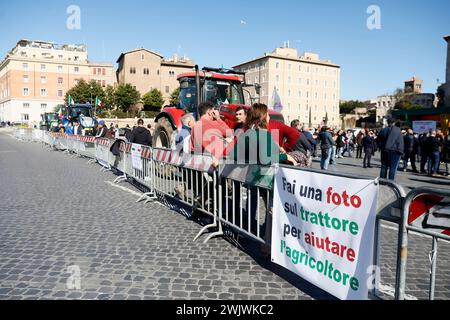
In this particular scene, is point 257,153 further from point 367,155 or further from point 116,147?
point 367,155

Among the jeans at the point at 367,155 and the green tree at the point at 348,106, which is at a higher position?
the green tree at the point at 348,106

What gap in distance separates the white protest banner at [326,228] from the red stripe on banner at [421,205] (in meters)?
0.26

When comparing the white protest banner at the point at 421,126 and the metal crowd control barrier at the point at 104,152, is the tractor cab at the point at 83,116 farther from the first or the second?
the white protest banner at the point at 421,126

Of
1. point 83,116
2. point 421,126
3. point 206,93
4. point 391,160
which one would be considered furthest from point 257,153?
point 421,126

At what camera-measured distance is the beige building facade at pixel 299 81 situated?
88.4 meters

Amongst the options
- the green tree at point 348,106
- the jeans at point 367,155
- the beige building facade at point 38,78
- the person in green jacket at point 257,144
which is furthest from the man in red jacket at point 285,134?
the green tree at point 348,106

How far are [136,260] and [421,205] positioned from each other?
3110 millimetres

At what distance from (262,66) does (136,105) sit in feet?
115

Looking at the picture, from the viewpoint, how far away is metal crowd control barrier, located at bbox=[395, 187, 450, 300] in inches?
94.3

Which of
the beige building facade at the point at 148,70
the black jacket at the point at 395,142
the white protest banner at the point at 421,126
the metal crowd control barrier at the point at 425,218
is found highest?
the beige building facade at the point at 148,70

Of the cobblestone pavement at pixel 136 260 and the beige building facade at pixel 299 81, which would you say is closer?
the cobblestone pavement at pixel 136 260

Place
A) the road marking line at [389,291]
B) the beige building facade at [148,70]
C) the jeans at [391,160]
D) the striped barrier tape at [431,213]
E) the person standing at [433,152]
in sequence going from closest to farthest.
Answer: the striped barrier tape at [431,213]
the road marking line at [389,291]
the jeans at [391,160]
the person standing at [433,152]
the beige building facade at [148,70]

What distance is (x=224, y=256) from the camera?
172 inches

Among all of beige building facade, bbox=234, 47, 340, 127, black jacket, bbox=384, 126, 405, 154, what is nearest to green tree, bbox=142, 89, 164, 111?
beige building facade, bbox=234, 47, 340, 127
